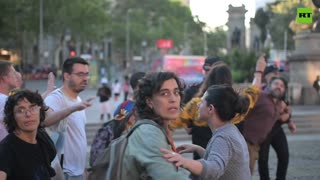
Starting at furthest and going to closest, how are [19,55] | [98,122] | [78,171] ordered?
[19,55]
[98,122]
[78,171]

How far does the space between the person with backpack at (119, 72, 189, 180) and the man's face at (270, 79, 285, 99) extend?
179 inches

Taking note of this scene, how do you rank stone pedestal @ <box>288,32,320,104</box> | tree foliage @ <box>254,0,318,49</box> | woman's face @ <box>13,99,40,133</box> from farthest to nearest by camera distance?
tree foliage @ <box>254,0,318,49</box>, stone pedestal @ <box>288,32,320,104</box>, woman's face @ <box>13,99,40,133</box>

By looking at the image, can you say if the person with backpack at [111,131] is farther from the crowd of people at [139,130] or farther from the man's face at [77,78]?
the man's face at [77,78]

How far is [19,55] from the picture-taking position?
5069 cm

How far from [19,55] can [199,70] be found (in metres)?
25.3

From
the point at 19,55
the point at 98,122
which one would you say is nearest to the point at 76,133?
the point at 98,122

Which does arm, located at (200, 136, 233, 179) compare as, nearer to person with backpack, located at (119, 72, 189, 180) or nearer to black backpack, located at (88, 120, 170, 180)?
person with backpack, located at (119, 72, 189, 180)

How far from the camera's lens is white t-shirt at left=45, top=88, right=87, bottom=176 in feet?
15.5

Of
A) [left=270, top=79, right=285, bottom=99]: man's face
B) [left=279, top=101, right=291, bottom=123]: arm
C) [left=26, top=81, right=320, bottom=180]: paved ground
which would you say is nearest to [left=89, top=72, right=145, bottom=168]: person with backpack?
[left=270, top=79, right=285, bottom=99]: man's face

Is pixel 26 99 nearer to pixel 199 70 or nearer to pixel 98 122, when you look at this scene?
pixel 98 122

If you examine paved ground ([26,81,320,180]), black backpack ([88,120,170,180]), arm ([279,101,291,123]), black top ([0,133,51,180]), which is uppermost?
black backpack ([88,120,170,180])

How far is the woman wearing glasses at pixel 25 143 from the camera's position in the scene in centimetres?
332

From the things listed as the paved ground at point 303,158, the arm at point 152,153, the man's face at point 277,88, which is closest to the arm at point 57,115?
the arm at point 152,153

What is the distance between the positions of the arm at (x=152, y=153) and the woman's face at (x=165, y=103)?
0.51 feet
